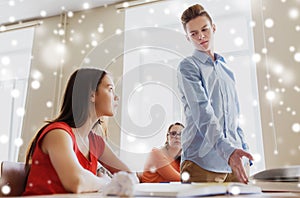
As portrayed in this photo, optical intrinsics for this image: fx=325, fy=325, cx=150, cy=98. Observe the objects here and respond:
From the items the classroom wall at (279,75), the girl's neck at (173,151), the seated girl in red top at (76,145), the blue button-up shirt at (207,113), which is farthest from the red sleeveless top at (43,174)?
the classroom wall at (279,75)

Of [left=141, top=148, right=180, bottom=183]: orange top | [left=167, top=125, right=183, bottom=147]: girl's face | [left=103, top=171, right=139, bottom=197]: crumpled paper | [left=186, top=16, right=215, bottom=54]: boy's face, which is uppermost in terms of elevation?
[left=186, top=16, right=215, bottom=54]: boy's face

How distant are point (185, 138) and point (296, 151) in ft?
3.52

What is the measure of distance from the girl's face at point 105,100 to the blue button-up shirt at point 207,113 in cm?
21

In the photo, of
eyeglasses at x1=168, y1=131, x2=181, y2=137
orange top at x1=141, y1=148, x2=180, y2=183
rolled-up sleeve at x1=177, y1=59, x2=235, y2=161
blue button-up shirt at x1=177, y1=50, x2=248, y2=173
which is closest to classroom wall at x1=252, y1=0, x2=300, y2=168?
eyeglasses at x1=168, y1=131, x2=181, y2=137

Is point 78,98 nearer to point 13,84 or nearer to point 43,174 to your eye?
point 43,174

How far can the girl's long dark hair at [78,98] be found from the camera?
0.95 metres

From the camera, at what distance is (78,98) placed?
0.99 m

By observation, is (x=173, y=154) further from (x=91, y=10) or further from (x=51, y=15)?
(x=51, y=15)

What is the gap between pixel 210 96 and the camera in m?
0.98

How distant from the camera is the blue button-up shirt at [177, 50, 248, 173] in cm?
92

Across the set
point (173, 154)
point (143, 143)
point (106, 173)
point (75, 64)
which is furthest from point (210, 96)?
point (75, 64)

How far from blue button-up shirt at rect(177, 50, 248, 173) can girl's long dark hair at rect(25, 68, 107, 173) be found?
0.85ft

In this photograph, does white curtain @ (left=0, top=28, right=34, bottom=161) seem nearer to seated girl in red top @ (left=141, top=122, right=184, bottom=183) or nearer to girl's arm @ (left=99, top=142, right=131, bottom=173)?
seated girl in red top @ (left=141, top=122, right=184, bottom=183)

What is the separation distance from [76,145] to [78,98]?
0.51 feet
